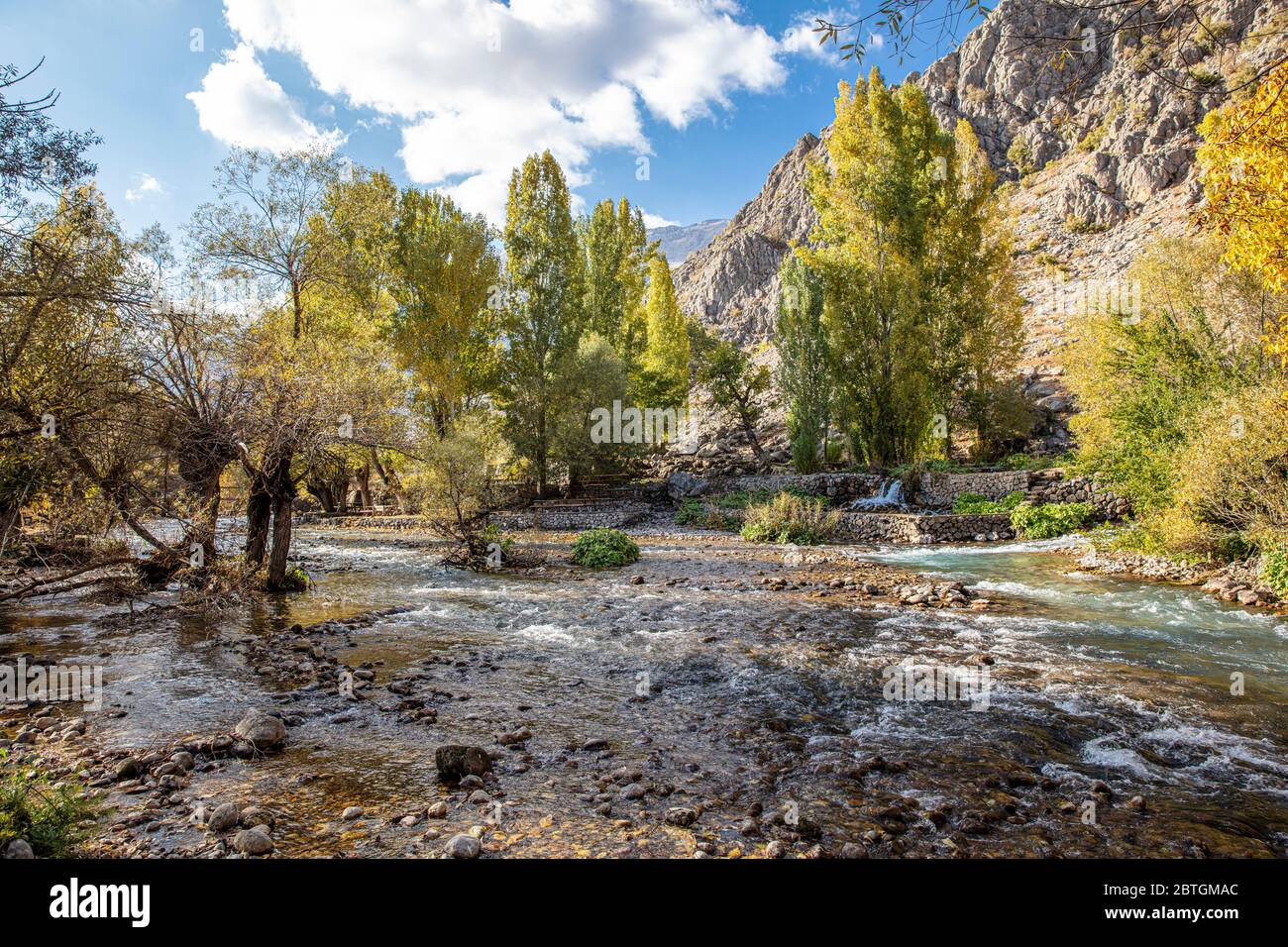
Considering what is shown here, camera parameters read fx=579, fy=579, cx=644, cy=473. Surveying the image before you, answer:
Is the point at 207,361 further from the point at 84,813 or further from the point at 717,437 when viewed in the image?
the point at 717,437

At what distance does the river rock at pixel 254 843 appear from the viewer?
131 inches

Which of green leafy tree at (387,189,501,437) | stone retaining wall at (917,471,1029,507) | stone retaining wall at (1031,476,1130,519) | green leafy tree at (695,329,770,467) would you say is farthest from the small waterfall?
green leafy tree at (387,189,501,437)

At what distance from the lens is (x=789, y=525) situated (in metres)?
20.1

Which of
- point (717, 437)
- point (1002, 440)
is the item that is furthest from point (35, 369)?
point (717, 437)

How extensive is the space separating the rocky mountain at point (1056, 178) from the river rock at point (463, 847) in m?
30.9

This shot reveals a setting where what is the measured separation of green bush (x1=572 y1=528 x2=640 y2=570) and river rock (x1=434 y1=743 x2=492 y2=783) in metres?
10.9

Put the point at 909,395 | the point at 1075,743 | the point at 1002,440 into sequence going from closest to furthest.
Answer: the point at 1075,743 < the point at 909,395 < the point at 1002,440

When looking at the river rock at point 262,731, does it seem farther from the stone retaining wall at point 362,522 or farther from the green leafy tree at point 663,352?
the green leafy tree at point 663,352

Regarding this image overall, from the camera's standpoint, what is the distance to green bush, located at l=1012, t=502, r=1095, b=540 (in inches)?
747

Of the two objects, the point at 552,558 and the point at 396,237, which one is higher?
the point at 396,237

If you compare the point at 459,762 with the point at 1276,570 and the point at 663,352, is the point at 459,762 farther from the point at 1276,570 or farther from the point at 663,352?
the point at 663,352

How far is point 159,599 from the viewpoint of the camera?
1100cm

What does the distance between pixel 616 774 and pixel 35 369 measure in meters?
7.34

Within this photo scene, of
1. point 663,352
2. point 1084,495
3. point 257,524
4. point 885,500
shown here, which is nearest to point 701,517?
point 885,500
